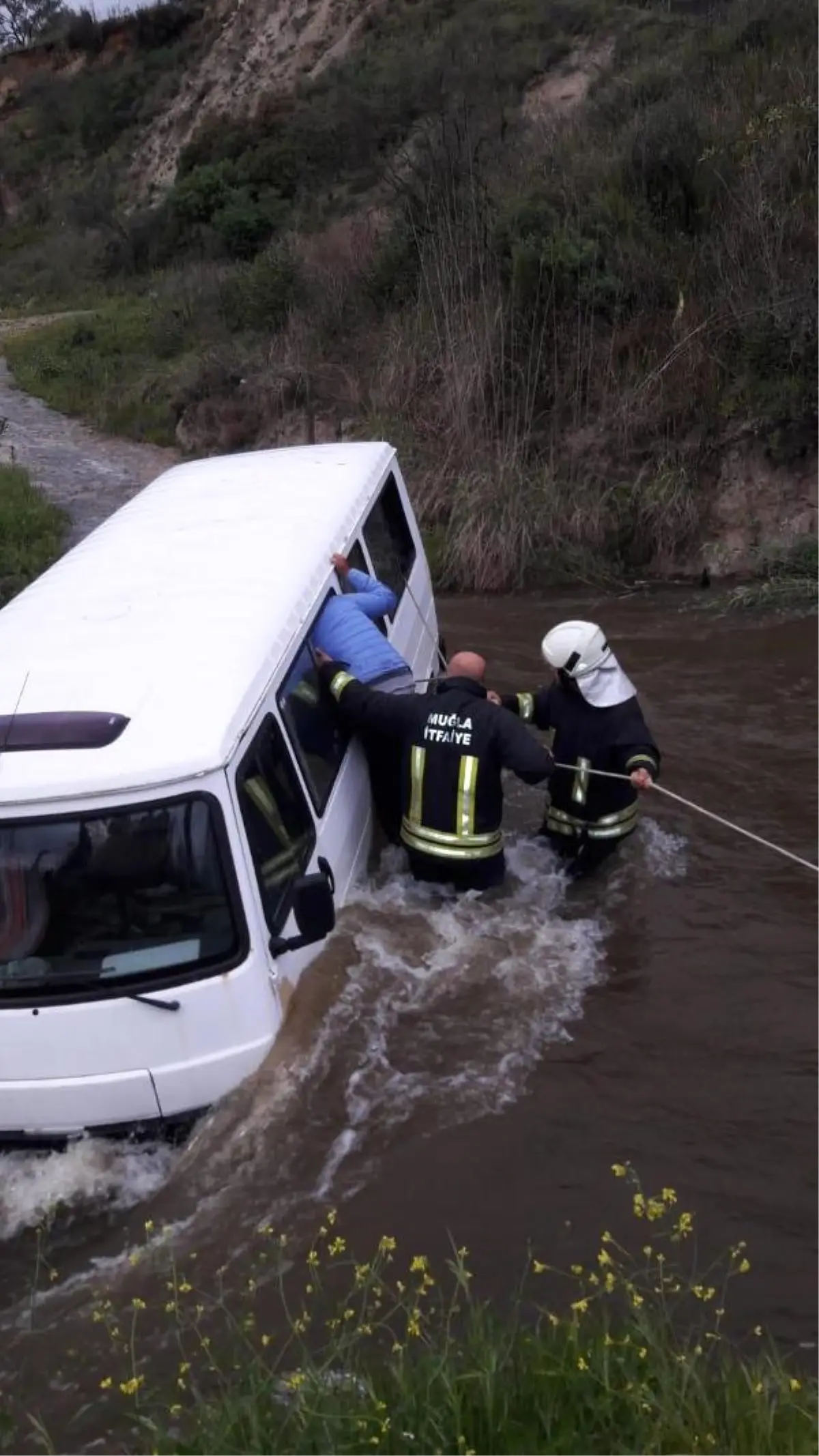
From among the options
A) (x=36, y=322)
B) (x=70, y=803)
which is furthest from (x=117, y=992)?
(x=36, y=322)

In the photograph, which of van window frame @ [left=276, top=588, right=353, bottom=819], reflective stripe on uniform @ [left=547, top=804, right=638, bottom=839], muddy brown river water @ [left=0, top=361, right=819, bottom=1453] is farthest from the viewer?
reflective stripe on uniform @ [left=547, top=804, right=638, bottom=839]

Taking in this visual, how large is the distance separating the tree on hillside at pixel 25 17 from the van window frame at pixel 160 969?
5548 cm

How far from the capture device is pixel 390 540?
7.36 meters

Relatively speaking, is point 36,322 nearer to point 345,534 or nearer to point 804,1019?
point 345,534

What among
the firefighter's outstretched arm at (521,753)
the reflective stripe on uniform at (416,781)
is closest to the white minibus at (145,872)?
the reflective stripe on uniform at (416,781)

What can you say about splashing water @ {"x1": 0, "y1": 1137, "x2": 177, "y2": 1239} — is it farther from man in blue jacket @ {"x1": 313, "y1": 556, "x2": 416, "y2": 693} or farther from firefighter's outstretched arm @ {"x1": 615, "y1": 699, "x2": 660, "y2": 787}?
firefighter's outstretched arm @ {"x1": 615, "y1": 699, "x2": 660, "y2": 787}

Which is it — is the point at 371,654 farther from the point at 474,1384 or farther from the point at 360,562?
the point at 474,1384

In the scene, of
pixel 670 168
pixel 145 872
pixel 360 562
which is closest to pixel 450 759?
pixel 360 562

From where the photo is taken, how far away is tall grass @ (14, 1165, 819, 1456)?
280cm

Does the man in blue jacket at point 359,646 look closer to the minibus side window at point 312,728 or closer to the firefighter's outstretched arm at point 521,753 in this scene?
the minibus side window at point 312,728

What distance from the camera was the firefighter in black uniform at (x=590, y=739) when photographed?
19.0ft

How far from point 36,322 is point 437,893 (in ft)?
83.4

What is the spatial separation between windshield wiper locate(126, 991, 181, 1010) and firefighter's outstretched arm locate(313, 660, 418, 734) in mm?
1621

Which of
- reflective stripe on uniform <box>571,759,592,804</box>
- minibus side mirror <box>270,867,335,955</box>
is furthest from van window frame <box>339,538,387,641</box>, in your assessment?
minibus side mirror <box>270,867,335,955</box>
